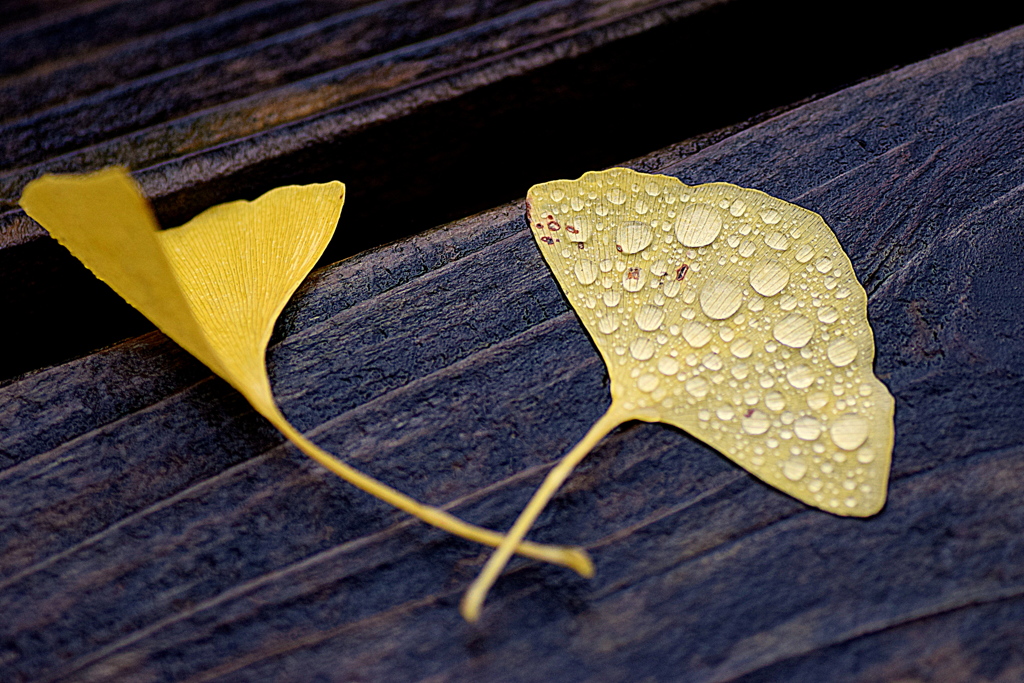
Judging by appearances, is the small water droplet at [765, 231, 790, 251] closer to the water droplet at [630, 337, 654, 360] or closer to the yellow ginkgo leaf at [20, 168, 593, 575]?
the water droplet at [630, 337, 654, 360]

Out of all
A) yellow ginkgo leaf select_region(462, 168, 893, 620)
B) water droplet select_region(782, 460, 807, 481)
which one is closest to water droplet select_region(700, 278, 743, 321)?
yellow ginkgo leaf select_region(462, 168, 893, 620)

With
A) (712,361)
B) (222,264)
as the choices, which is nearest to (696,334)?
(712,361)

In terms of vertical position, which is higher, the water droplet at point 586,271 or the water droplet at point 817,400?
the water droplet at point 586,271

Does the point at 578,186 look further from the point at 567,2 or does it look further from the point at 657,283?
the point at 567,2

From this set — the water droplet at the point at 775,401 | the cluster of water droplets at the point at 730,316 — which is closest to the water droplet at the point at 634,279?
the cluster of water droplets at the point at 730,316

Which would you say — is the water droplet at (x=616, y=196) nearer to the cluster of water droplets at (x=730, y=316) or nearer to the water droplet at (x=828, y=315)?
the cluster of water droplets at (x=730, y=316)

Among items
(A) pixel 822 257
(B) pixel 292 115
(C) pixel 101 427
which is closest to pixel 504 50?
(B) pixel 292 115
